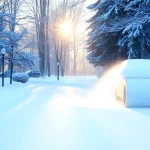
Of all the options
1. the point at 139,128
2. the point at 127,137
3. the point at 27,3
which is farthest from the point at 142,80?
the point at 27,3

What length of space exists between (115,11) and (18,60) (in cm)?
848

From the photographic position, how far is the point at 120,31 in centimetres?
1716

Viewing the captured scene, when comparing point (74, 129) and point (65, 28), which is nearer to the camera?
point (74, 129)

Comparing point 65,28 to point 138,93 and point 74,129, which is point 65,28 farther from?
point 74,129

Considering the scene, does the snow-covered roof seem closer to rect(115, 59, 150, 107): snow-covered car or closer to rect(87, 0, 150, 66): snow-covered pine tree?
rect(115, 59, 150, 107): snow-covered car

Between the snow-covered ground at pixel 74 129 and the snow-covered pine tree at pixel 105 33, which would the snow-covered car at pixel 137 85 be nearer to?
the snow-covered ground at pixel 74 129

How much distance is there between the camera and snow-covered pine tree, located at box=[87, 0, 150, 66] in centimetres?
1417

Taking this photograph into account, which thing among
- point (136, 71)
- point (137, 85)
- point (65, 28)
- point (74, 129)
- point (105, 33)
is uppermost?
point (65, 28)

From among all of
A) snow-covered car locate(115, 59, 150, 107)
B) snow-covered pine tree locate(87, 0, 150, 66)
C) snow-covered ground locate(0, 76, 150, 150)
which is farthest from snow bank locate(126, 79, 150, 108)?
snow-covered pine tree locate(87, 0, 150, 66)

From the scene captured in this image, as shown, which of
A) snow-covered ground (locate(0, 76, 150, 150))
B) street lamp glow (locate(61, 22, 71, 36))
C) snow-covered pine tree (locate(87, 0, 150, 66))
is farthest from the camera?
street lamp glow (locate(61, 22, 71, 36))

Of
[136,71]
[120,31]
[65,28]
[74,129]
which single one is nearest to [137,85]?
[136,71]

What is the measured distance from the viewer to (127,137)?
470 centimetres

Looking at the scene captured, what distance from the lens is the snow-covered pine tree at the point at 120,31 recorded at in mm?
14170

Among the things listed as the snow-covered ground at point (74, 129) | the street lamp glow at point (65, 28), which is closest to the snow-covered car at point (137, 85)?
the snow-covered ground at point (74, 129)
